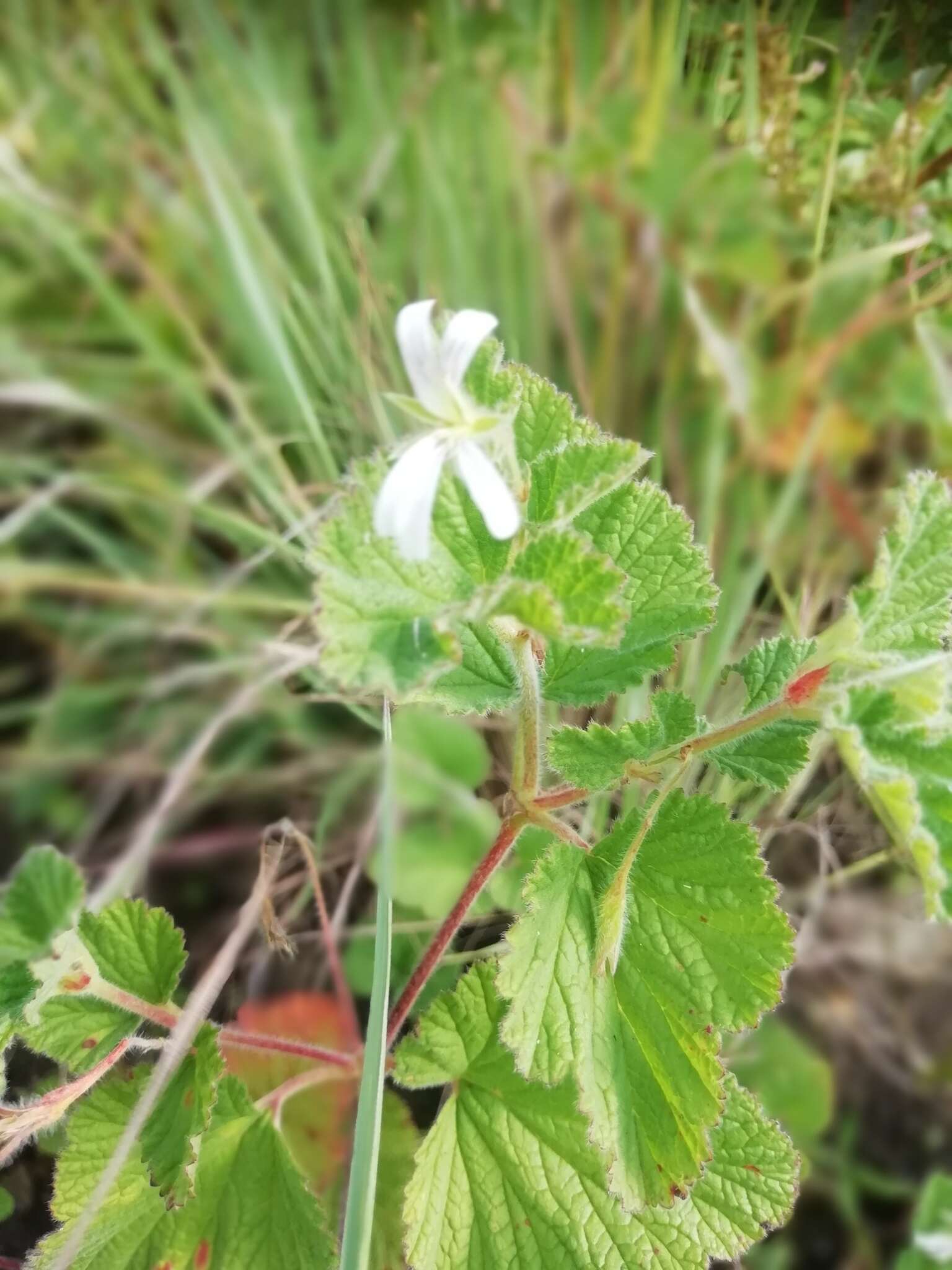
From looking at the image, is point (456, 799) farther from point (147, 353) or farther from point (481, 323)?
point (147, 353)

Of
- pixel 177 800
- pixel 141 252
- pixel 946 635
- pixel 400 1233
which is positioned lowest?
pixel 400 1233

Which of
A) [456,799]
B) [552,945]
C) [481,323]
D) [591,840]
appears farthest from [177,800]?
[481,323]

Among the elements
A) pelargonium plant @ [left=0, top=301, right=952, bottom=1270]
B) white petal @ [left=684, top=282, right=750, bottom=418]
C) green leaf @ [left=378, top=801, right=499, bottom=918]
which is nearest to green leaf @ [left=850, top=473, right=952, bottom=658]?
pelargonium plant @ [left=0, top=301, right=952, bottom=1270]

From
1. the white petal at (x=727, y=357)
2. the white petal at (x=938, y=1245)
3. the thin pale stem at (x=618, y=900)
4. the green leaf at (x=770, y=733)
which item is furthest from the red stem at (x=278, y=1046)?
the white petal at (x=727, y=357)

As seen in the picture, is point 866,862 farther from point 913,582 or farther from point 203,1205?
point 203,1205

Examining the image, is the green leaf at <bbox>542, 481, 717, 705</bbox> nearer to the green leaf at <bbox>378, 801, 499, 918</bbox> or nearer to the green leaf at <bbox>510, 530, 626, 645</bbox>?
the green leaf at <bbox>510, 530, 626, 645</bbox>

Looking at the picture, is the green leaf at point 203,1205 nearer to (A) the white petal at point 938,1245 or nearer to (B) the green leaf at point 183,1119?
(B) the green leaf at point 183,1119
